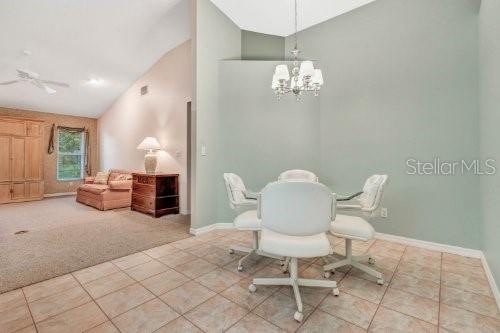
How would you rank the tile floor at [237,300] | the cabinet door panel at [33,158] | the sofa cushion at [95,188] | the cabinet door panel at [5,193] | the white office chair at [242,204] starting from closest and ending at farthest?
1. the tile floor at [237,300]
2. the white office chair at [242,204]
3. the sofa cushion at [95,188]
4. the cabinet door panel at [5,193]
5. the cabinet door panel at [33,158]

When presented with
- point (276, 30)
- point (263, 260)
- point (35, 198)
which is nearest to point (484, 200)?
point (263, 260)

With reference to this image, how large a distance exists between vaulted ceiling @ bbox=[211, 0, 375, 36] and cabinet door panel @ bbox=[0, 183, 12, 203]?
663cm

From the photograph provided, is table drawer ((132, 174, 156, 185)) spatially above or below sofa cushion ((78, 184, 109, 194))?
above

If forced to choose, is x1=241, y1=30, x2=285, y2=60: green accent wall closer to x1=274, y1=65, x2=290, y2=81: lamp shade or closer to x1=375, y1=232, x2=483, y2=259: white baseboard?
x1=274, y1=65, x2=290, y2=81: lamp shade

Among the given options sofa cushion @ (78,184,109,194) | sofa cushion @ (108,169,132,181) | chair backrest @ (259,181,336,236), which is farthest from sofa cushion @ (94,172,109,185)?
chair backrest @ (259,181,336,236)

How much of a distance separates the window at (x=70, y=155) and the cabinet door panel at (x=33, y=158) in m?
0.90

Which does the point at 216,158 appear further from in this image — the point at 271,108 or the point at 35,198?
the point at 35,198

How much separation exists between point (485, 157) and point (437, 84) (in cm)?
101

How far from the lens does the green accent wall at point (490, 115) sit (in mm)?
1846

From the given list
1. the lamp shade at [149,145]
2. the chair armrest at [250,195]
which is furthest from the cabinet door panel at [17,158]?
the chair armrest at [250,195]

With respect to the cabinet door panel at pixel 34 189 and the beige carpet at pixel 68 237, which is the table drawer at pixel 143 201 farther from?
the cabinet door panel at pixel 34 189

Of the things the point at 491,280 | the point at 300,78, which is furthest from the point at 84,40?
the point at 491,280

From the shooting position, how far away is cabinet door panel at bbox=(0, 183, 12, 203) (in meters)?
5.73

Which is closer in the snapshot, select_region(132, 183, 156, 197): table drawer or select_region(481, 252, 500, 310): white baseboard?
select_region(481, 252, 500, 310): white baseboard
